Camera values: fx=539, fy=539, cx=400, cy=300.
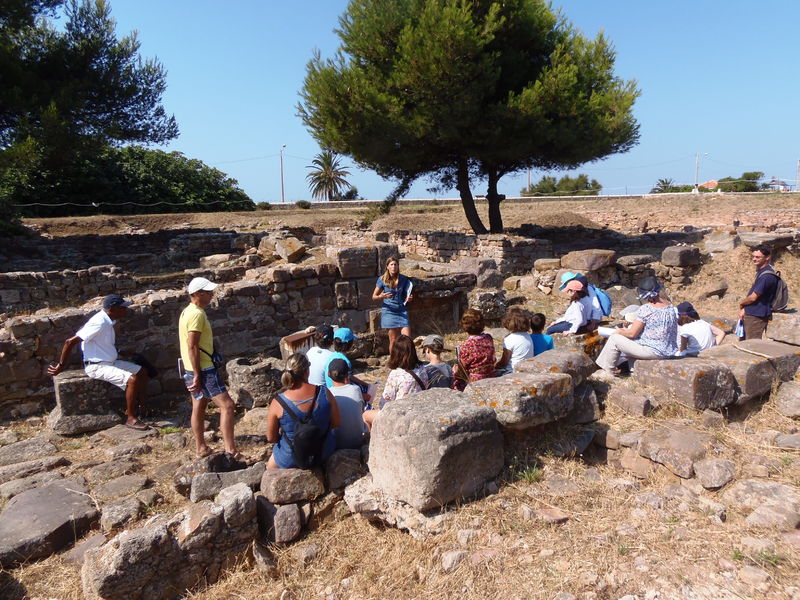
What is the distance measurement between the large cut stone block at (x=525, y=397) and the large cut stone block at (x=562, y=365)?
26 cm

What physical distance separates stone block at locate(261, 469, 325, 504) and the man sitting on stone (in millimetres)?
2616

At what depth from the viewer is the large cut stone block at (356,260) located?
7891 mm

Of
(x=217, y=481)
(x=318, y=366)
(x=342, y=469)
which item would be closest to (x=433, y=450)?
(x=342, y=469)

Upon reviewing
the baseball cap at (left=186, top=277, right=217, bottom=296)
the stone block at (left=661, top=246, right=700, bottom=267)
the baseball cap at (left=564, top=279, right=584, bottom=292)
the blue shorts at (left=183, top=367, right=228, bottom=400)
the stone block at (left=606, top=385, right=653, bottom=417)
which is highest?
the baseball cap at (left=186, top=277, right=217, bottom=296)

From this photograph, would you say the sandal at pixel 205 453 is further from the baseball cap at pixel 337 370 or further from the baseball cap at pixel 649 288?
the baseball cap at pixel 649 288

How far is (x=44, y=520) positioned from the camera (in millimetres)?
4031

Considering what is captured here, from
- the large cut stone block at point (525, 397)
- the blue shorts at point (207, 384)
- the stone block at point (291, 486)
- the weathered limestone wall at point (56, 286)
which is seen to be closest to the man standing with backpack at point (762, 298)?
the large cut stone block at point (525, 397)

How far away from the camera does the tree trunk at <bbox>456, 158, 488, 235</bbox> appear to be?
1823cm

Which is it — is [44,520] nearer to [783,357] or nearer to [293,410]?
[293,410]

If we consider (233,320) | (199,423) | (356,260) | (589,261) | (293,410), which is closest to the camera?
(293,410)

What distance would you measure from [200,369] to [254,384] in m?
1.37

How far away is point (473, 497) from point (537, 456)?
0.74 meters

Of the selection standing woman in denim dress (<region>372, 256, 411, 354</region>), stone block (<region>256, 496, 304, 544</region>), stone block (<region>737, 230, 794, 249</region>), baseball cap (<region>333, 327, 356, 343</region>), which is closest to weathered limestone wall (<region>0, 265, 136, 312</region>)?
standing woman in denim dress (<region>372, 256, 411, 354</region>)

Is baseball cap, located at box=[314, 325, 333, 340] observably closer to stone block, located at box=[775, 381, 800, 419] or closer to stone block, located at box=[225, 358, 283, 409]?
stone block, located at box=[225, 358, 283, 409]
